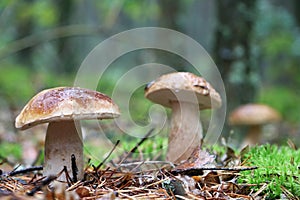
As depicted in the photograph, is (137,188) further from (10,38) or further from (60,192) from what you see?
(10,38)

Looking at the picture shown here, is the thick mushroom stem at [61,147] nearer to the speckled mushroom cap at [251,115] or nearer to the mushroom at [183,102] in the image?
the mushroom at [183,102]

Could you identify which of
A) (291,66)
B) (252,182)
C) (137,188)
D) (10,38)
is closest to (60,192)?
(137,188)

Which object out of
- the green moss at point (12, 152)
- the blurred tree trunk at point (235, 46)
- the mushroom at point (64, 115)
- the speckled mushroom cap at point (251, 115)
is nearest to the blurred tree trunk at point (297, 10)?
the blurred tree trunk at point (235, 46)

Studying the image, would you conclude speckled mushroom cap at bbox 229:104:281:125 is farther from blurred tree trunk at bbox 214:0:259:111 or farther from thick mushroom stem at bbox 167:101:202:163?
thick mushroom stem at bbox 167:101:202:163

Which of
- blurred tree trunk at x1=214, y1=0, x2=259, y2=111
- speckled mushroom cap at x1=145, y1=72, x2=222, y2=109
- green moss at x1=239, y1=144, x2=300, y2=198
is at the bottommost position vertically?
green moss at x1=239, y1=144, x2=300, y2=198

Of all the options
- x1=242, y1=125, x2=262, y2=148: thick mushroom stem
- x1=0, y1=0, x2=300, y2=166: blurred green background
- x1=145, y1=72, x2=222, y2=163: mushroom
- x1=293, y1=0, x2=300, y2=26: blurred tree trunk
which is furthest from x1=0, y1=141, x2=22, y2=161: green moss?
x1=293, y1=0, x2=300, y2=26: blurred tree trunk

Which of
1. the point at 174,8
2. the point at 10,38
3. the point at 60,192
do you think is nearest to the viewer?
the point at 60,192
